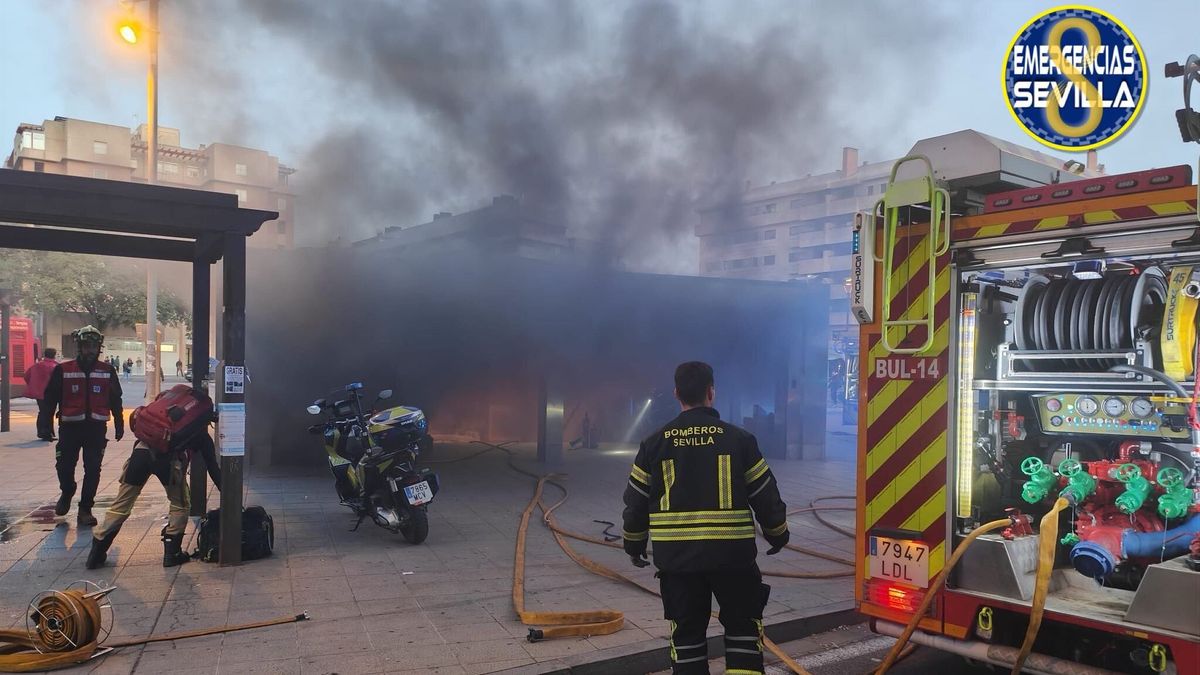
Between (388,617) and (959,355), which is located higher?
(959,355)

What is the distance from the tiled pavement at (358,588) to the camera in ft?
13.1

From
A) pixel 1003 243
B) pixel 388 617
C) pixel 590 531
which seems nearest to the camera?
pixel 1003 243

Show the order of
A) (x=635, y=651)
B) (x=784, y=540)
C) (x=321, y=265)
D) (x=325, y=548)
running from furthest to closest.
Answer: (x=321, y=265)
(x=325, y=548)
(x=635, y=651)
(x=784, y=540)

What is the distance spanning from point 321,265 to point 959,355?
8.68 meters

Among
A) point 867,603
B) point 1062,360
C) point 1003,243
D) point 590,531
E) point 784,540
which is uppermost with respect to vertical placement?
point 1003,243

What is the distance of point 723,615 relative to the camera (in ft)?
9.79

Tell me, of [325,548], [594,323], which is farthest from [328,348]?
[325,548]

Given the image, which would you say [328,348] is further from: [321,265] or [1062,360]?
[1062,360]

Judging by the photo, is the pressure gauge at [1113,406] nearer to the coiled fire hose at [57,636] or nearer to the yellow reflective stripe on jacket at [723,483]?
the yellow reflective stripe on jacket at [723,483]

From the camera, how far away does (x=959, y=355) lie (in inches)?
144

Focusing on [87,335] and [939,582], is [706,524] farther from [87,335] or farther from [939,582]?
[87,335]

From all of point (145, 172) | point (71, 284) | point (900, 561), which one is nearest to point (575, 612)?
point (900, 561)

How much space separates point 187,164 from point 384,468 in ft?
38.7

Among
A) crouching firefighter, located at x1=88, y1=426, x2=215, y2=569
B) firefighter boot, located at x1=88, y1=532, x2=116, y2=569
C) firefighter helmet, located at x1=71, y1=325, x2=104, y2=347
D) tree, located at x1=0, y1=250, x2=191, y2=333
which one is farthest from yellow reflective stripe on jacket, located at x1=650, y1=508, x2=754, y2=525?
tree, located at x1=0, y1=250, x2=191, y2=333
